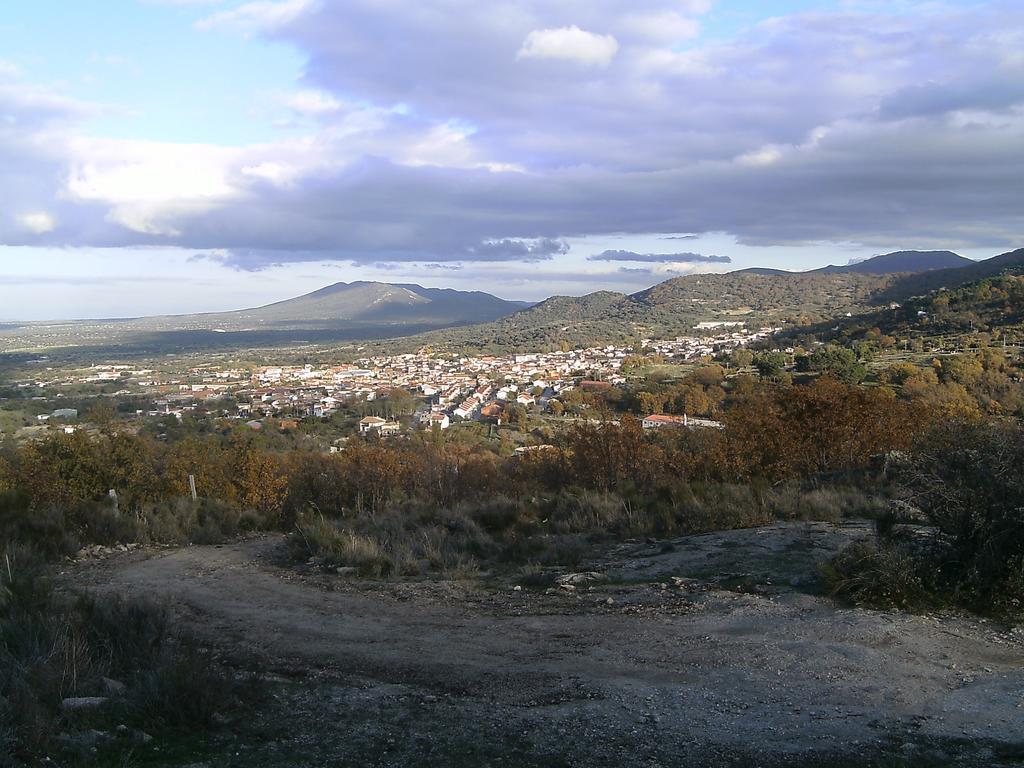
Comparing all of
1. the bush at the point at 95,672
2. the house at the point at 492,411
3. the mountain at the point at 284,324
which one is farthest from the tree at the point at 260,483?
the mountain at the point at 284,324

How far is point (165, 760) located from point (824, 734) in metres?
4.06

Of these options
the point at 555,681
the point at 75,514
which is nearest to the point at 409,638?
the point at 555,681

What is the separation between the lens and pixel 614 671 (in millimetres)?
5637

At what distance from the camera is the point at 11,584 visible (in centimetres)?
794

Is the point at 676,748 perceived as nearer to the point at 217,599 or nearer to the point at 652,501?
the point at 217,599

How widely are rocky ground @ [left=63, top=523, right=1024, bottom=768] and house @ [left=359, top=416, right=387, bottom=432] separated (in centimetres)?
2858

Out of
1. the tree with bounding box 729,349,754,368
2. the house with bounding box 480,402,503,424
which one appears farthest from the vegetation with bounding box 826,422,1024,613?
the tree with bounding box 729,349,754,368

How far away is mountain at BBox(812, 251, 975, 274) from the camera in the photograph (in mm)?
103375

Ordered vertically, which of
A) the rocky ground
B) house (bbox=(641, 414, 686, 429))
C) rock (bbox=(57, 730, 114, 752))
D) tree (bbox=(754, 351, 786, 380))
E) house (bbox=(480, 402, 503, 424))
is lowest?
house (bbox=(480, 402, 503, 424))

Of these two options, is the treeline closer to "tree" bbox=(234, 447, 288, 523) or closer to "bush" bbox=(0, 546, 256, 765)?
"tree" bbox=(234, 447, 288, 523)

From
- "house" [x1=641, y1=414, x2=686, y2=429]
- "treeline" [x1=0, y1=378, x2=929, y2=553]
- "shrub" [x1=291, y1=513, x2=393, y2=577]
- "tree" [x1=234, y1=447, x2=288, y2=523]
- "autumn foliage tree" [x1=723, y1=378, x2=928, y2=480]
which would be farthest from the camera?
"house" [x1=641, y1=414, x2=686, y2=429]

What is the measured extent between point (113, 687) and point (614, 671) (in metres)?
3.72

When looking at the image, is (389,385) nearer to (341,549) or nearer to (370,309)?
(341,549)

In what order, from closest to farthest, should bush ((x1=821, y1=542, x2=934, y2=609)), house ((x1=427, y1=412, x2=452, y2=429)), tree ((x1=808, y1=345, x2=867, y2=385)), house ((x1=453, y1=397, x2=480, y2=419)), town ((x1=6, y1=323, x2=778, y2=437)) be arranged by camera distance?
bush ((x1=821, y1=542, x2=934, y2=609))
tree ((x1=808, y1=345, x2=867, y2=385))
house ((x1=427, y1=412, x2=452, y2=429))
town ((x1=6, y1=323, x2=778, y2=437))
house ((x1=453, y1=397, x2=480, y2=419))
